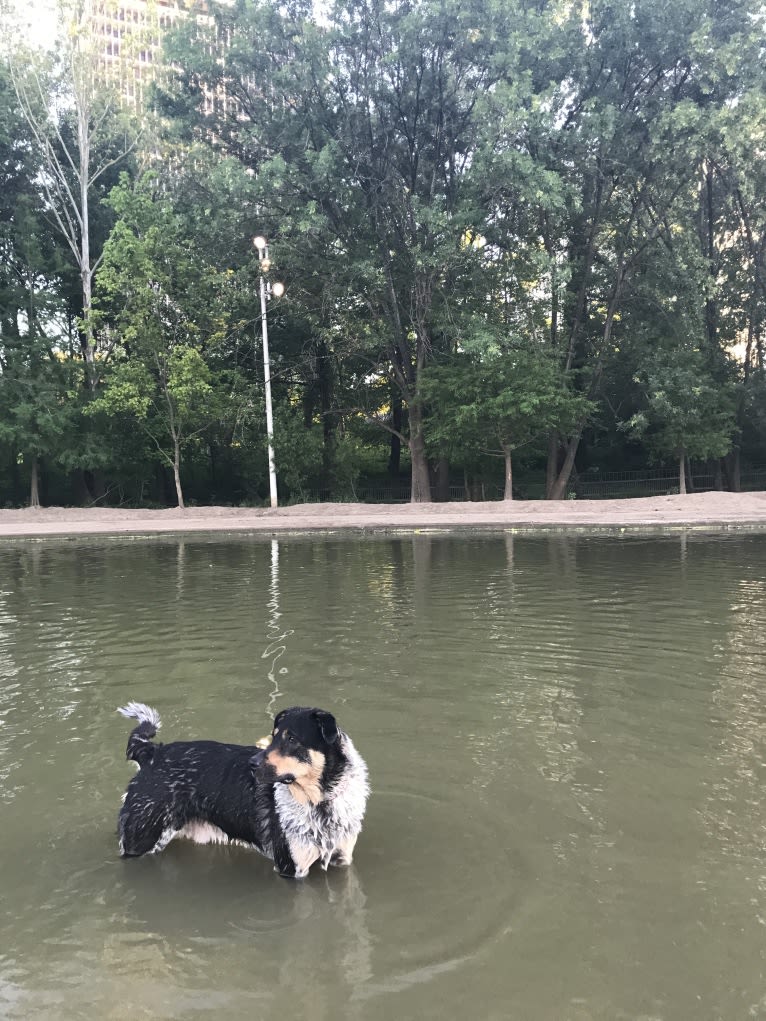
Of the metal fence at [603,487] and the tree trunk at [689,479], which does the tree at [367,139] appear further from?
the tree trunk at [689,479]

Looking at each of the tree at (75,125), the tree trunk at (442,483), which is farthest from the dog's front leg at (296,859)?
the tree at (75,125)

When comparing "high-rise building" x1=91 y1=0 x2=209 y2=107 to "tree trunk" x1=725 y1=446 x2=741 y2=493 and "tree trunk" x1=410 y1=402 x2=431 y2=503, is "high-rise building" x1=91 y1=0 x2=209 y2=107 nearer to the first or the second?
"tree trunk" x1=410 y1=402 x2=431 y2=503

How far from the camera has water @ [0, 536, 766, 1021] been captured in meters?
2.80

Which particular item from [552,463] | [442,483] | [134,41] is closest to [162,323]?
[134,41]

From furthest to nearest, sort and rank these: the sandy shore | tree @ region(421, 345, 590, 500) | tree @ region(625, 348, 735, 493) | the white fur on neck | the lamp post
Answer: tree @ region(625, 348, 735, 493) → tree @ region(421, 345, 590, 500) → the lamp post → the sandy shore → the white fur on neck

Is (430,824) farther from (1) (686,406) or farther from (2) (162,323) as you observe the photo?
(1) (686,406)

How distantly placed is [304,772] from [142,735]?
1.07 meters

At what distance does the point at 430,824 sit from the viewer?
13.2ft

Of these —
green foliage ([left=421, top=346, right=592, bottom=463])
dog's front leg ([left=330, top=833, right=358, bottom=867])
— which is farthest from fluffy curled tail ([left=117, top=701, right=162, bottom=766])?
green foliage ([left=421, top=346, right=592, bottom=463])

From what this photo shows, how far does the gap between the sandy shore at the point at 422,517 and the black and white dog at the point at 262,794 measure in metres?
18.2

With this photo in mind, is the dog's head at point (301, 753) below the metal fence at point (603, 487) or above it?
below

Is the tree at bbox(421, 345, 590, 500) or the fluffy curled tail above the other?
the tree at bbox(421, 345, 590, 500)

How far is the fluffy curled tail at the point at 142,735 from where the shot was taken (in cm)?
374

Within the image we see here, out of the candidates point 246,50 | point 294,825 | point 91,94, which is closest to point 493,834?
point 294,825
